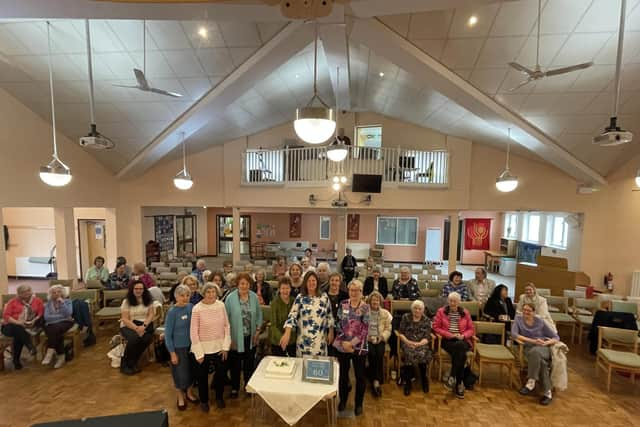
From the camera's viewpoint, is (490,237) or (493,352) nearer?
(493,352)

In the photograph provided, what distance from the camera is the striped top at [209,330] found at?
10.7 ft

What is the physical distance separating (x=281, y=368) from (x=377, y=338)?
52.4 inches

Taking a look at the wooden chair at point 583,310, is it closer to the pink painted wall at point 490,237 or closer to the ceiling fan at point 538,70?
the ceiling fan at point 538,70

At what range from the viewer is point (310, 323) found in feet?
10.8

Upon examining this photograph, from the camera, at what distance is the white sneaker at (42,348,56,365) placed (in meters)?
4.30

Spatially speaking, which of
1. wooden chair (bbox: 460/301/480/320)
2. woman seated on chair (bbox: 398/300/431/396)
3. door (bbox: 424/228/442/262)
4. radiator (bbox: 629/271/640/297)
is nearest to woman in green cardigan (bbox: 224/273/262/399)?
woman seated on chair (bbox: 398/300/431/396)

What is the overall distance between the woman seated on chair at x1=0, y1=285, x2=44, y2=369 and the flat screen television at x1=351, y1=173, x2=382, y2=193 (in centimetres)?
654

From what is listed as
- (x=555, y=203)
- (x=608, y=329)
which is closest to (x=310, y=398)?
(x=608, y=329)

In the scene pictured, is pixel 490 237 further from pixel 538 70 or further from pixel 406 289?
pixel 538 70

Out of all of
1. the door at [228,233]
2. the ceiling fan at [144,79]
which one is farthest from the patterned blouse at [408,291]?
the door at [228,233]

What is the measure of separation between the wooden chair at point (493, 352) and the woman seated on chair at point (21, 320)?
19.7ft

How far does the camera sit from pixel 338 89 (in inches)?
287

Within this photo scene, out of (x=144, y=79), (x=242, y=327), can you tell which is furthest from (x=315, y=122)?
(x=144, y=79)

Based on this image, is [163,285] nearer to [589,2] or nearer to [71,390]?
[71,390]
